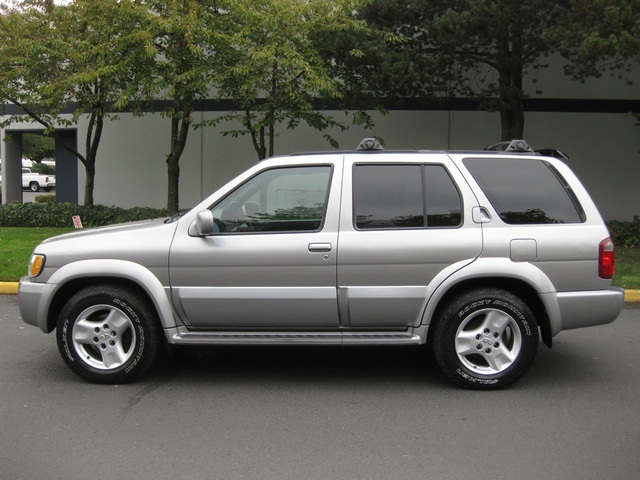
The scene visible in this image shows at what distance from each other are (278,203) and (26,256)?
296 inches

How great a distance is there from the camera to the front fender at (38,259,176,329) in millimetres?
5238

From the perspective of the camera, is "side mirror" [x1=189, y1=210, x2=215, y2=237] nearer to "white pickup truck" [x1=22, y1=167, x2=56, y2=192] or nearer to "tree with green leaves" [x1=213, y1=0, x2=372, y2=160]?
"tree with green leaves" [x1=213, y1=0, x2=372, y2=160]

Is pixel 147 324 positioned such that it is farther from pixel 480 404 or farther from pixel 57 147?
pixel 57 147

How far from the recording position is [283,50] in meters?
11.8

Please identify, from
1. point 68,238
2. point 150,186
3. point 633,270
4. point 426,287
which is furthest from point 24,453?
point 150,186

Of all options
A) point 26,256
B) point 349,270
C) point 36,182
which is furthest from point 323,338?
point 36,182

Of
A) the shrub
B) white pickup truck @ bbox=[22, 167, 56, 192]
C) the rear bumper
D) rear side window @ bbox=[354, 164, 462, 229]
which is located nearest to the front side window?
rear side window @ bbox=[354, 164, 462, 229]

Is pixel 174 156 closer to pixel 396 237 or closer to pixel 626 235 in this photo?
pixel 626 235

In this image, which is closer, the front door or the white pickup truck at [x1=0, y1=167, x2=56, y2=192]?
the front door

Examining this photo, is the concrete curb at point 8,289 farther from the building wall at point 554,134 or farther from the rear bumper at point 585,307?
the building wall at point 554,134

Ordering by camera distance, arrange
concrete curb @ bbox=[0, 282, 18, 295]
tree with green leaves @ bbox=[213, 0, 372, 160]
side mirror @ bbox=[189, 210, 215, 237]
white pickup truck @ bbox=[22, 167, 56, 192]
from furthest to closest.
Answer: white pickup truck @ bbox=[22, 167, 56, 192]
tree with green leaves @ bbox=[213, 0, 372, 160]
concrete curb @ bbox=[0, 282, 18, 295]
side mirror @ bbox=[189, 210, 215, 237]

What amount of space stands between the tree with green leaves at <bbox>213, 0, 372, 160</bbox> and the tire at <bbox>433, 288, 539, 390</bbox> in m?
7.31

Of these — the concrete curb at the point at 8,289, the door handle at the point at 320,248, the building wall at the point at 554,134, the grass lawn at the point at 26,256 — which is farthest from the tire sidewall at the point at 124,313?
the building wall at the point at 554,134

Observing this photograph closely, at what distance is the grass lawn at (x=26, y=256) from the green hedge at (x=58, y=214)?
73cm
